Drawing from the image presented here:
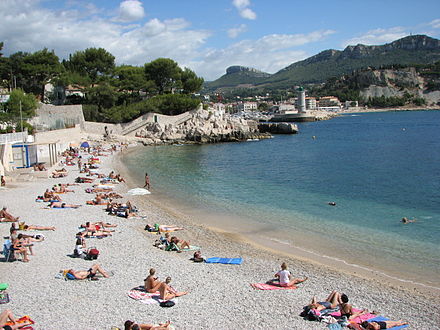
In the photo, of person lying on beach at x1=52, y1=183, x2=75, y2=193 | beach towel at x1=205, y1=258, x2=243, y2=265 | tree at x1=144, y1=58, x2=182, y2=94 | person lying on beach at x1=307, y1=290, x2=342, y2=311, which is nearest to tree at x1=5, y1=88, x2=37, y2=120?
person lying on beach at x1=52, y1=183, x2=75, y2=193

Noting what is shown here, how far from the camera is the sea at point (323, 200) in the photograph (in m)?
14.3

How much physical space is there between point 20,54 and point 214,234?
52911 mm

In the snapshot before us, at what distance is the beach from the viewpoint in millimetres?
8602

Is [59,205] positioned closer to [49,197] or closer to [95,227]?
[49,197]

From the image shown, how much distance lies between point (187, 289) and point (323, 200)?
14015 millimetres

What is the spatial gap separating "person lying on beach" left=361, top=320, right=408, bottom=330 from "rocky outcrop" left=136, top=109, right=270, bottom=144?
48.7 meters

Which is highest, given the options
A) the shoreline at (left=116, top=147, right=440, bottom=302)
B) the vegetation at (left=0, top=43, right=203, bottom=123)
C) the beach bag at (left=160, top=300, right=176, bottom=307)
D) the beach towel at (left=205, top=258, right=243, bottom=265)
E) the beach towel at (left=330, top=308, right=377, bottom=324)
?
the vegetation at (left=0, top=43, right=203, bottom=123)

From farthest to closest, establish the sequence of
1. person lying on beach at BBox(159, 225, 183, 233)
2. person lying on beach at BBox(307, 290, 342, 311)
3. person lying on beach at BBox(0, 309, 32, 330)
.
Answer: person lying on beach at BBox(159, 225, 183, 233)
person lying on beach at BBox(307, 290, 342, 311)
person lying on beach at BBox(0, 309, 32, 330)

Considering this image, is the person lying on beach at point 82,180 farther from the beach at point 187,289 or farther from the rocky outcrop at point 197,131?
the rocky outcrop at point 197,131

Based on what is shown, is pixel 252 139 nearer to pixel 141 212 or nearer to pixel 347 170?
pixel 347 170

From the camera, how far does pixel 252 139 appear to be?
63.8m

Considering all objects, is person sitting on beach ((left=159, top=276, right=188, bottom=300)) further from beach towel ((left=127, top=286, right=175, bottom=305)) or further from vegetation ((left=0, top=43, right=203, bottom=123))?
vegetation ((left=0, top=43, right=203, bottom=123))

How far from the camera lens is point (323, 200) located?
74.3 ft

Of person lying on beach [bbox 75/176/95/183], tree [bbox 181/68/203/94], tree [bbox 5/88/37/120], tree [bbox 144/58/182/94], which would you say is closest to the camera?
person lying on beach [bbox 75/176/95/183]
